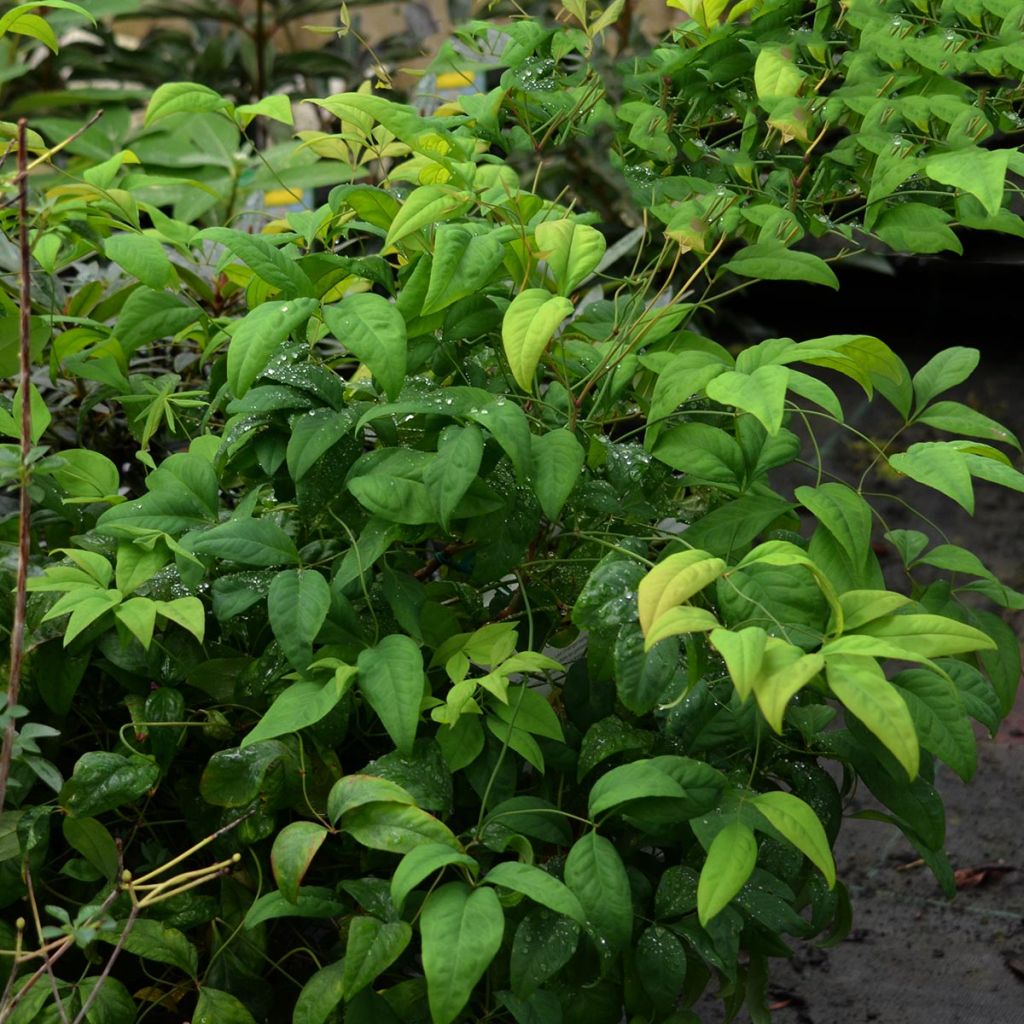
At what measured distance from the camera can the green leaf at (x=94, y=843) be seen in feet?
4.15

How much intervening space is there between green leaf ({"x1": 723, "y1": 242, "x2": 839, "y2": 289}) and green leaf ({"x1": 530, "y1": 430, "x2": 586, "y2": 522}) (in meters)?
0.27

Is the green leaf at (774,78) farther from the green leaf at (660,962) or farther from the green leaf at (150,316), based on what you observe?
the green leaf at (660,962)

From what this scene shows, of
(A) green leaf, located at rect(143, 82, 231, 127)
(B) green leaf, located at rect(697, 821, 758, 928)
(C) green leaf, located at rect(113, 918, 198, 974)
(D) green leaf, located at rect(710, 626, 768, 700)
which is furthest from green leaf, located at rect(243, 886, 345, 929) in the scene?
(A) green leaf, located at rect(143, 82, 231, 127)

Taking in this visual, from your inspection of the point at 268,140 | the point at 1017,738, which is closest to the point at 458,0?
the point at 268,140

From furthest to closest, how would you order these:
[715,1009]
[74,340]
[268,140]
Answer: [268,140] < [715,1009] < [74,340]

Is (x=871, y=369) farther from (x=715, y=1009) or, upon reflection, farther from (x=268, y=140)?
(x=268, y=140)

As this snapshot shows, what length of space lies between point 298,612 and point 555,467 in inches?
9.6

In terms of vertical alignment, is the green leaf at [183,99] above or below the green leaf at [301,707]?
above

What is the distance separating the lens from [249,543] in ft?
3.92

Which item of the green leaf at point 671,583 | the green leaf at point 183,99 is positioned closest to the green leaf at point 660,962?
the green leaf at point 671,583

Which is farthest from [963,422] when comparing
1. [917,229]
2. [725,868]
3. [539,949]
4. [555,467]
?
[539,949]

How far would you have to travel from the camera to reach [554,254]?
1.24 metres

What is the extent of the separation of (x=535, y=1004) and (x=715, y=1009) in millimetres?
810

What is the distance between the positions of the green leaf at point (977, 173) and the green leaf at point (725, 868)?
56cm
